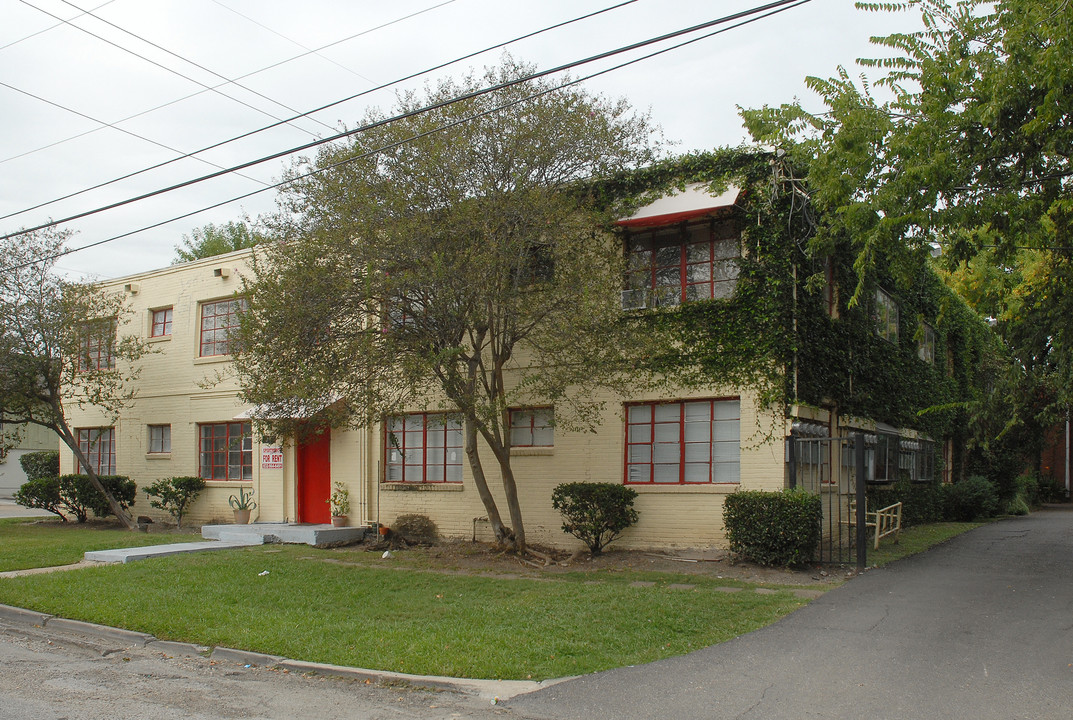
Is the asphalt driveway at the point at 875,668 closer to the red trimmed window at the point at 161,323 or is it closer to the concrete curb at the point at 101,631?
the concrete curb at the point at 101,631

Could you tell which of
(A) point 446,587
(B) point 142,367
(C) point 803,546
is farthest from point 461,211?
(B) point 142,367

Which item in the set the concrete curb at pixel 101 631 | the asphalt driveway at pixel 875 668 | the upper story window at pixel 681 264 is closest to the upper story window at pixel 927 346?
the upper story window at pixel 681 264

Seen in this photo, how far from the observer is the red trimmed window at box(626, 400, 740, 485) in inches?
563

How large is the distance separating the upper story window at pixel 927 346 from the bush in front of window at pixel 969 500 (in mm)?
3456

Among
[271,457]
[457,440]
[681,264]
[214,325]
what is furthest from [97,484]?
[681,264]

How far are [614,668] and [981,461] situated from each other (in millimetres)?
23108

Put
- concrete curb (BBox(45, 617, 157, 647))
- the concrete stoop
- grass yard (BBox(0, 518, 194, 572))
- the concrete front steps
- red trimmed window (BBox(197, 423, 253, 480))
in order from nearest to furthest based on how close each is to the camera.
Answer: concrete curb (BBox(45, 617, 157, 647)) < grass yard (BBox(0, 518, 194, 572)) < the concrete front steps < the concrete stoop < red trimmed window (BBox(197, 423, 253, 480))

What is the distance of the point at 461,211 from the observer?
1276cm

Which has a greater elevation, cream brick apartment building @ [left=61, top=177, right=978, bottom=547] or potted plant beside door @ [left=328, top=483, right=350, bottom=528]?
cream brick apartment building @ [left=61, top=177, right=978, bottom=547]

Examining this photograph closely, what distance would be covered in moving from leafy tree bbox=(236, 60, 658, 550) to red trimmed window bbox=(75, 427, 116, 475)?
39.6 feet

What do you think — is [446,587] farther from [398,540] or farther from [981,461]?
[981,461]

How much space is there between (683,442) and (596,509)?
1884 mm

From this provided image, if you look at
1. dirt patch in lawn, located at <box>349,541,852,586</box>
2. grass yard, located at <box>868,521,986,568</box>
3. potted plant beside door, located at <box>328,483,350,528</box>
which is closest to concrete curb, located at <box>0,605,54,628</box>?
dirt patch in lawn, located at <box>349,541,852,586</box>

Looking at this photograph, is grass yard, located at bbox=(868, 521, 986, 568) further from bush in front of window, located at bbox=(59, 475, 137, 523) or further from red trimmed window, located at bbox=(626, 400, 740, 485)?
bush in front of window, located at bbox=(59, 475, 137, 523)
